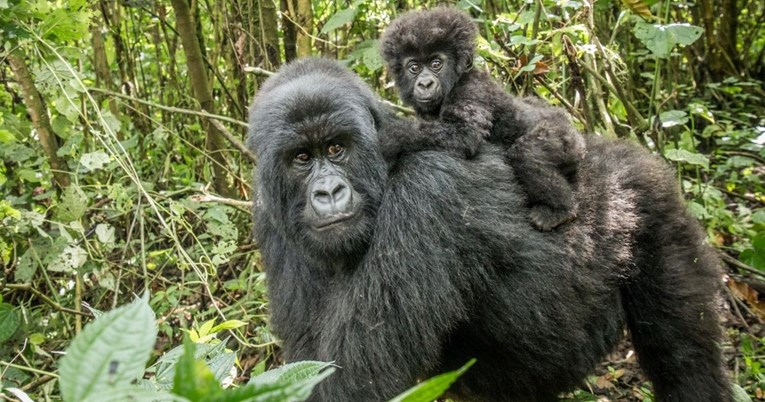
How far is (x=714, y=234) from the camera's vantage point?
189 inches

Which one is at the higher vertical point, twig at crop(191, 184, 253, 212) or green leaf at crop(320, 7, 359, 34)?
green leaf at crop(320, 7, 359, 34)

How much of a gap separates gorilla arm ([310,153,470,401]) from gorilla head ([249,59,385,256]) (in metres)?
0.12

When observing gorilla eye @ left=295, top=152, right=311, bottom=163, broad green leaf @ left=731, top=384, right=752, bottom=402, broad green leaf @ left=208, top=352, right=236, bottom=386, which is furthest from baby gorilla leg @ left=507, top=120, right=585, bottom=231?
broad green leaf @ left=208, top=352, right=236, bottom=386

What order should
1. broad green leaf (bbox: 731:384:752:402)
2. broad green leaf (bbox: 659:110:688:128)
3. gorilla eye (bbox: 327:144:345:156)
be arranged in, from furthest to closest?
broad green leaf (bbox: 659:110:688:128)
broad green leaf (bbox: 731:384:752:402)
gorilla eye (bbox: 327:144:345:156)

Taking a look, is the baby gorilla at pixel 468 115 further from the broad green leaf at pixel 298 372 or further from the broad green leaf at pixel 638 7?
the broad green leaf at pixel 298 372

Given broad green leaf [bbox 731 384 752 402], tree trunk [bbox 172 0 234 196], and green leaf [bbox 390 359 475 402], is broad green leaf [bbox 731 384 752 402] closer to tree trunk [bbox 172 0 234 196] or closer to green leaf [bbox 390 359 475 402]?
green leaf [bbox 390 359 475 402]

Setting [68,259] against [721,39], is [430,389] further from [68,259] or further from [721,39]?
[721,39]

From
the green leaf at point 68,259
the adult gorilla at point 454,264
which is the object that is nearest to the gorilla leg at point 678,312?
the adult gorilla at point 454,264

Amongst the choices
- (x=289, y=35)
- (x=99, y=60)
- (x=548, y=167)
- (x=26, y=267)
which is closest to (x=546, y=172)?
(x=548, y=167)

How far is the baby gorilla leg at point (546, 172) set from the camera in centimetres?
293

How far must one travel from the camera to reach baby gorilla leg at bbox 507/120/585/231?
2.93 meters

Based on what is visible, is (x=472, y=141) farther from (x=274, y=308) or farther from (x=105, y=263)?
(x=105, y=263)

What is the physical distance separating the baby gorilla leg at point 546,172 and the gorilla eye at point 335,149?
28.9 inches

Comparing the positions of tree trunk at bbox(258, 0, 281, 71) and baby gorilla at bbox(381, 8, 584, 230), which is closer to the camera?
baby gorilla at bbox(381, 8, 584, 230)
